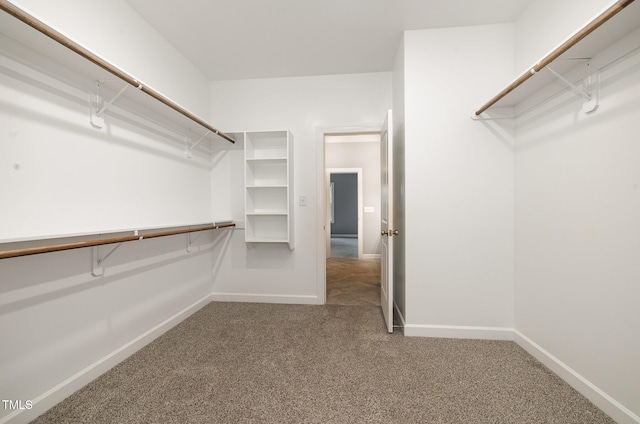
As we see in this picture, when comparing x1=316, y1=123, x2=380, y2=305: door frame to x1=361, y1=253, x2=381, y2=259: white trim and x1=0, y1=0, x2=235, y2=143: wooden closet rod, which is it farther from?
x1=361, y1=253, x2=381, y2=259: white trim

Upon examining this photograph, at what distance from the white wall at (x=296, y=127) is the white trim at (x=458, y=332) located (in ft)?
3.73

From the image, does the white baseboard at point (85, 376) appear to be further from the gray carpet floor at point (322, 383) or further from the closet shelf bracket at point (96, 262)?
the closet shelf bracket at point (96, 262)

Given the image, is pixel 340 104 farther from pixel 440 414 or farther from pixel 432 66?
pixel 440 414

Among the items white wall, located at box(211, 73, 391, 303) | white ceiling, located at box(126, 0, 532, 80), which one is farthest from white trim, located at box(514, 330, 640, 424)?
white ceiling, located at box(126, 0, 532, 80)

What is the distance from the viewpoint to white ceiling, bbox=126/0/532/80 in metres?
2.05

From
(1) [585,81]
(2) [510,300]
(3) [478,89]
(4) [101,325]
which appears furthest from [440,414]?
(3) [478,89]

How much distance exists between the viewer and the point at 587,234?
1.56m

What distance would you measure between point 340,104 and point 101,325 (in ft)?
9.74

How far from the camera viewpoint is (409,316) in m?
2.37

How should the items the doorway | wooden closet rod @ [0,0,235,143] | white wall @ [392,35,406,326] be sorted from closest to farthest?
wooden closet rod @ [0,0,235,143]
white wall @ [392,35,406,326]
the doorway

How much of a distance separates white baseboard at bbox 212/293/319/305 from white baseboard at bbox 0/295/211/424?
2.34 feet

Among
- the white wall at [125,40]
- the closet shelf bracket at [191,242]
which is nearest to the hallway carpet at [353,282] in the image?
the closet shelf bracket at [191,242]

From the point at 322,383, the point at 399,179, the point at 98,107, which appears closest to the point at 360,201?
the point at 399,179

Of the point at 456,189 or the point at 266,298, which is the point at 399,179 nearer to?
the point at 456,189
